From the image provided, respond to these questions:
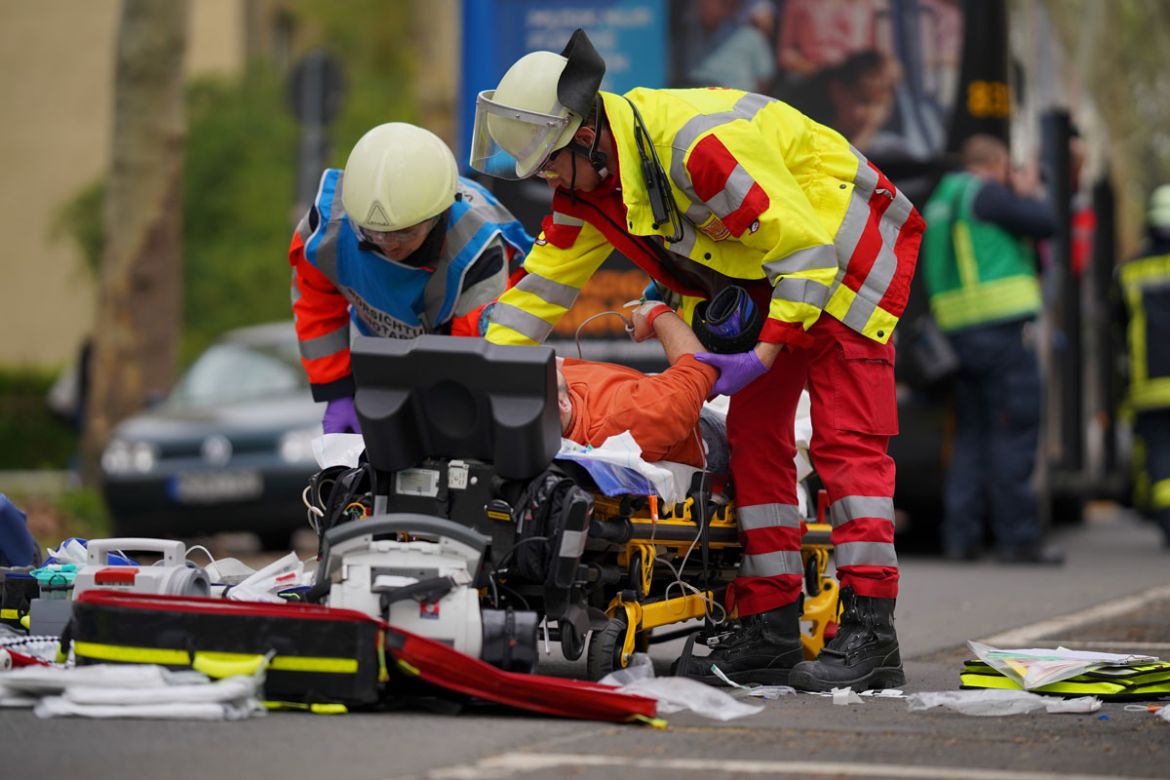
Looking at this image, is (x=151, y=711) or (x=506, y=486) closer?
(x=151, y=711)

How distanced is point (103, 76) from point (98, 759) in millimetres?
32263

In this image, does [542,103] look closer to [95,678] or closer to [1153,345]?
[95,678]

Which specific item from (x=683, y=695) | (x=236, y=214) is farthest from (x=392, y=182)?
(x=236, y=214)

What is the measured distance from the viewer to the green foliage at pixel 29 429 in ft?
86.7

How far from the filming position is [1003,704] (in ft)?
17.9

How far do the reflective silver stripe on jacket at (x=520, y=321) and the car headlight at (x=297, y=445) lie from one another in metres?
6.04

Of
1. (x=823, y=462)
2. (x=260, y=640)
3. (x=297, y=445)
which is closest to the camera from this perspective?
(x=260, y=640)

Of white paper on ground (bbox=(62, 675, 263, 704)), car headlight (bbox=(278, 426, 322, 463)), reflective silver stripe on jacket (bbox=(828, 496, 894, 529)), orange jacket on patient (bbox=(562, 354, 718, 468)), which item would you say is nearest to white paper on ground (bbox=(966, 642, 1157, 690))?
reflective silver stripe on jacket (bbox=(828, 496, 894, 529))

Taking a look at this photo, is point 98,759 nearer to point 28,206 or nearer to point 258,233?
point 258,233

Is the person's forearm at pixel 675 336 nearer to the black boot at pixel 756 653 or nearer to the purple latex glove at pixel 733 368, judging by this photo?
the purple latex glove at pixel 733 368

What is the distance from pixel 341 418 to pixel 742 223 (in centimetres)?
175

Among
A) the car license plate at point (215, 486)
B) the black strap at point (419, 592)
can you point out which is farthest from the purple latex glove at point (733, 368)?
the car license plate at point (215, 486)

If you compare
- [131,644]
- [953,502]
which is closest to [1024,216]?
[953,502]

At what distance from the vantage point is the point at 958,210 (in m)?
11.4
